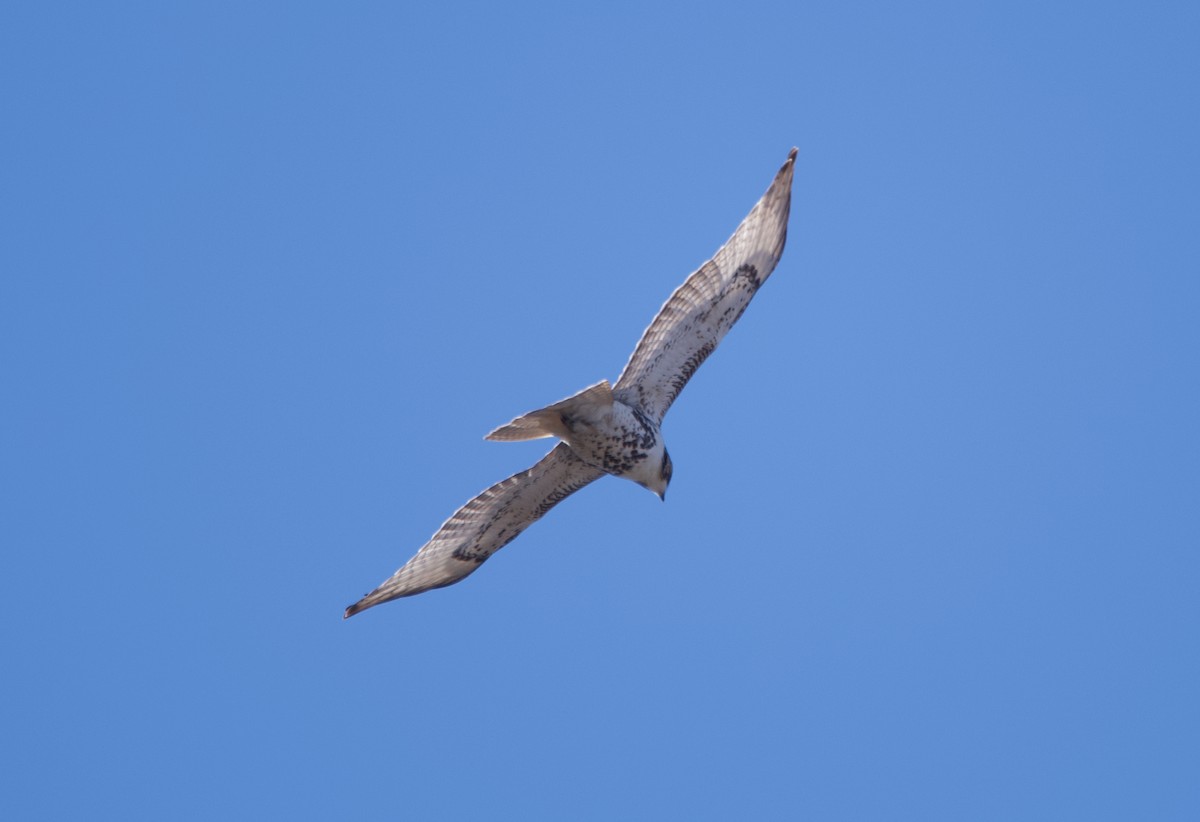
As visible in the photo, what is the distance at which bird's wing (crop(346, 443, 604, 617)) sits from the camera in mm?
13359

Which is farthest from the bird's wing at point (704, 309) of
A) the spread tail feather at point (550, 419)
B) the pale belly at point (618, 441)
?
the spread tail feather at point (550, 419)

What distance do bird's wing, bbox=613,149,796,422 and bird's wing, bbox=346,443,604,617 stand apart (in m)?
0.81

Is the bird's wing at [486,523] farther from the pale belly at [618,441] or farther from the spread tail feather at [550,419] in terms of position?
the spread tail feather at [550,419]

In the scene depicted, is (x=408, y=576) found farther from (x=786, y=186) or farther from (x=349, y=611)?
(x=786, y=186)

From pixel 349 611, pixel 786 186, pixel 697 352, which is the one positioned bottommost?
pixel 349 611

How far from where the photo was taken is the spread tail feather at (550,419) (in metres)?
12.3

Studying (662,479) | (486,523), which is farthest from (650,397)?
(486,523)

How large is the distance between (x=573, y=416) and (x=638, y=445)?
0.68 meters

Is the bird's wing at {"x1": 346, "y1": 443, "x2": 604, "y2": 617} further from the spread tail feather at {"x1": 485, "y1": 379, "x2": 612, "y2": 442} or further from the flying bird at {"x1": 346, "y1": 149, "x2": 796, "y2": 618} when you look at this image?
the spread tail feather at {"x1": 485, "y1": 379, "x2": 612, "y2": 442}

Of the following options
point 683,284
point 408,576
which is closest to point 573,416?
point 683,284

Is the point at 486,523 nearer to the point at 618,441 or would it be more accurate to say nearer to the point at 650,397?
the point at 618,441

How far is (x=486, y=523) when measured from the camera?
13.8 m

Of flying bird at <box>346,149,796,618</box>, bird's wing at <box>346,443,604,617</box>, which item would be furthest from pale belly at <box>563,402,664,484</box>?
bird's wing at <box>346,443,604,617</box>

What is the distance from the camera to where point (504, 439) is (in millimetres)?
12570
